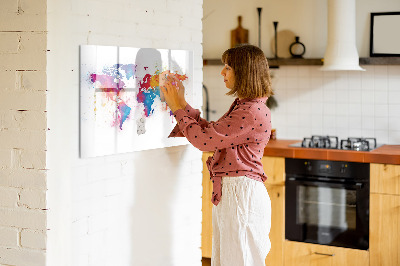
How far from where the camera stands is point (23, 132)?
8.02 feet

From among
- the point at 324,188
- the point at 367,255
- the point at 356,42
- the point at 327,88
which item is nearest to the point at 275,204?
the point at 324,188

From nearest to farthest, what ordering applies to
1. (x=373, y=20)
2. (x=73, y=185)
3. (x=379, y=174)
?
(x=73, y=185), (x=379, y=174), (x=373, y=20)

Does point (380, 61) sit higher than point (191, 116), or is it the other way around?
point (380, 61)

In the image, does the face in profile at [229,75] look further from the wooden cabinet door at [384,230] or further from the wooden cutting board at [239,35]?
the wooden cutting board at [239,35]

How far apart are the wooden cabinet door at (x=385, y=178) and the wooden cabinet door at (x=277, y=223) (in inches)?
26.3

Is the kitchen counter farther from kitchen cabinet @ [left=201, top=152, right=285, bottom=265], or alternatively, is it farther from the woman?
the woman

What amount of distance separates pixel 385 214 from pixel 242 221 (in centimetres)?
173

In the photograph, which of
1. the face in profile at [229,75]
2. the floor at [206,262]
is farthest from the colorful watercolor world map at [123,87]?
the floor at [206,262]

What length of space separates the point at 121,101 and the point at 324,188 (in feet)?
7.11

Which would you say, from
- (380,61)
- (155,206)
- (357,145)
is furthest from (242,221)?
(380,61)

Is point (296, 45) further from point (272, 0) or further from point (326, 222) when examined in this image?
point (326, 222)

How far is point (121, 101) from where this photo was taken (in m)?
2.77

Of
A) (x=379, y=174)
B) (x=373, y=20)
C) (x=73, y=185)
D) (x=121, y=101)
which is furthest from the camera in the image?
(x=373, y=20)

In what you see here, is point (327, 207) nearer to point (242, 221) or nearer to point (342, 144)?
point (342, 144)
